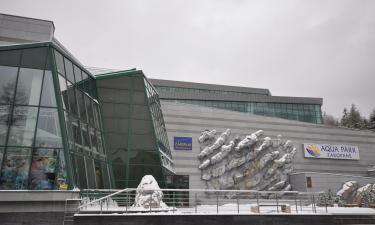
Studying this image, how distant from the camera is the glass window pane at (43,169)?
49.0ft

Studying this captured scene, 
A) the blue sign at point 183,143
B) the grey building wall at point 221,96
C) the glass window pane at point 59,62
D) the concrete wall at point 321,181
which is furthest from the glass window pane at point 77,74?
the grey building wall at point 221,96

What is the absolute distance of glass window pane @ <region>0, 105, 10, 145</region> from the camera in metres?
15.4

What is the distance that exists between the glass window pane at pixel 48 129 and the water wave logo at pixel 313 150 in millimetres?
36609

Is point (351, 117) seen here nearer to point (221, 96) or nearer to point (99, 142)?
point (221, 96)

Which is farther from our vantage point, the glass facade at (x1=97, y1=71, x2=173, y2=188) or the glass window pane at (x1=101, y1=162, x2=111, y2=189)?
the glass facade at (x1=97, y1=71, x2=173, y2=188)

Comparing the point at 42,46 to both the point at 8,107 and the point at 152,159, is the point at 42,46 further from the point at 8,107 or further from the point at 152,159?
the point at 152,159

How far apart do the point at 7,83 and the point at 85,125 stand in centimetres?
526

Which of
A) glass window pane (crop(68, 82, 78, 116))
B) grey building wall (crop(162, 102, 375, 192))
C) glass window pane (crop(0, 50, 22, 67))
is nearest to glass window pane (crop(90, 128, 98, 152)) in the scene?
glass window pane (crop(68, 82, 78, 116))

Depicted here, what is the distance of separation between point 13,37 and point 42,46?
1148cm

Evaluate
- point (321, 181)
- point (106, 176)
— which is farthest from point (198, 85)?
point (106, 176)

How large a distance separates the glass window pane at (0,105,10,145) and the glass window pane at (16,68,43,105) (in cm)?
68

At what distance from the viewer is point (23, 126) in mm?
15859

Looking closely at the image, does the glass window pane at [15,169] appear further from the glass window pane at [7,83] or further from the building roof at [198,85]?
the building roof at [198,85]

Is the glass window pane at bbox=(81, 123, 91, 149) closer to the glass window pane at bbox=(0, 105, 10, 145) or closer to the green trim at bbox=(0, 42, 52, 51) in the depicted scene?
the glass window pane at bbox=(0, 105, 10, 145)
